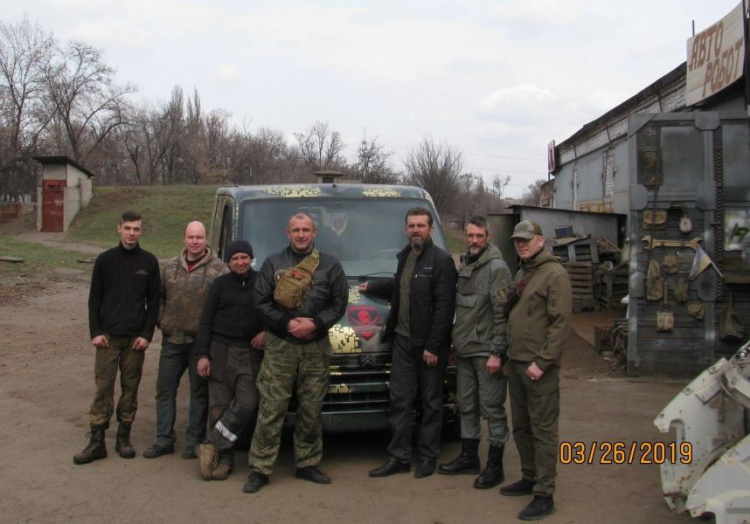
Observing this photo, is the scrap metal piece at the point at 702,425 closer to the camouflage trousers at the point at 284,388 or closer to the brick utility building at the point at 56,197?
the camouflage trousers at the point at 284,388

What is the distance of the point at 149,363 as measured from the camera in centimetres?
995

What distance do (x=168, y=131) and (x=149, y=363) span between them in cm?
5168

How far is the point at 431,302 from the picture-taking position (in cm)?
526

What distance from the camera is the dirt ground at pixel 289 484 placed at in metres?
4.67

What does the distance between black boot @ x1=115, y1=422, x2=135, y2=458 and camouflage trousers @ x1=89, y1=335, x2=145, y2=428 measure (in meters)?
0.07

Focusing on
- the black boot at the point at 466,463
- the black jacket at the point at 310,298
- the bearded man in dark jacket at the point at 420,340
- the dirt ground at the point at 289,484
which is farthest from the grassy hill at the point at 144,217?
the black boot at the point at 466,463

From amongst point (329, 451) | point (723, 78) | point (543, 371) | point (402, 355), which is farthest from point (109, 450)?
point (723, 78)

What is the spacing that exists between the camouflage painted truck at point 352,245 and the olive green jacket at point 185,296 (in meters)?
0.48

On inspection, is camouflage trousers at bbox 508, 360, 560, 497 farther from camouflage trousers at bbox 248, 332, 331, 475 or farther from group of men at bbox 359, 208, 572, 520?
camouflage trousers at bbox 248, 332, 331, 475

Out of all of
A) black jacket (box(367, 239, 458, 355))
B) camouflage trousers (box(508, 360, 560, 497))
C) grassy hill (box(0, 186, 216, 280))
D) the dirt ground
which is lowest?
the dirt ground

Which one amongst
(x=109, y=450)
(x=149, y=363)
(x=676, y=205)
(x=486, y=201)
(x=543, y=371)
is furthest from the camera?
(x=486, y=201)

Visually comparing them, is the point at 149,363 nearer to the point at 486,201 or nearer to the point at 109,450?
the point at 109,450

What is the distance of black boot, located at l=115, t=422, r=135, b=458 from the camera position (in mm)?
5781
